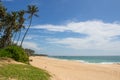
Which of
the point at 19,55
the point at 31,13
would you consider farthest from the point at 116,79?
the point at 31,13

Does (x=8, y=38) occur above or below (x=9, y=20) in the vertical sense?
below

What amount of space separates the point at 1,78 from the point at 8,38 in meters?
44.9

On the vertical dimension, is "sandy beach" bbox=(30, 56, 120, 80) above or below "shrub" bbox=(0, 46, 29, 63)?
below

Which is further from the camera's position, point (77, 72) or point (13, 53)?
point (77, 72)

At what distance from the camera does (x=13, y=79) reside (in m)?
12.5

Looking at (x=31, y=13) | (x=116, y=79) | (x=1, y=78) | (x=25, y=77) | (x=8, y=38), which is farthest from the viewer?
(x=8, y=38)

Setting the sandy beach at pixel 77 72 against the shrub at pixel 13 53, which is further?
the shrub at pixel 13 53

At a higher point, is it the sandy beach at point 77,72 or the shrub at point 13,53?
the shrub at point 13,53

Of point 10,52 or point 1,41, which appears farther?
point 1,41

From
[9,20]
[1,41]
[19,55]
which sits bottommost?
[19,55]

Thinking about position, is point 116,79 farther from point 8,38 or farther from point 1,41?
point 1,41

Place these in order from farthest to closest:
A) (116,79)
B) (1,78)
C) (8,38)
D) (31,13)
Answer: (8,38) → (31,13) → (116,79) → (1,78)

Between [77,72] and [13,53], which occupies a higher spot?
[13,53]

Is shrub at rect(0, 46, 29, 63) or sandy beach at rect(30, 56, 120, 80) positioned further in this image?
shrub at rect(0, 46, 29, 63)
